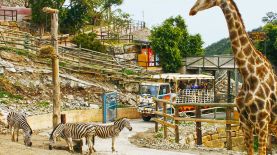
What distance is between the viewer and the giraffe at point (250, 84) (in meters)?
10.1

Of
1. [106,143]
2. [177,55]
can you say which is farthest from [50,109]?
[177,55]

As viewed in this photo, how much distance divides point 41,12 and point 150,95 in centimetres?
1588

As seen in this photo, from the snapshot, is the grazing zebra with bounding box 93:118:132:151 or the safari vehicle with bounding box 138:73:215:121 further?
the safari vehicle with bounding box 138:73:215:121

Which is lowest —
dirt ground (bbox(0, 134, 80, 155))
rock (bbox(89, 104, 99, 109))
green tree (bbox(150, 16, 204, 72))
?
dirt ground (bbox(0, 134, 80, 155))

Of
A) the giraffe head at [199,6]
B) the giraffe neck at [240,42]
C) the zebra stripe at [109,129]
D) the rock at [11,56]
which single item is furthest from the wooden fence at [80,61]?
the giraffe head at [199,6]

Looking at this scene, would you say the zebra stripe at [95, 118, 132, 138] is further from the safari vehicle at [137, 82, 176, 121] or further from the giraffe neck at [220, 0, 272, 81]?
the safari vehicle at [137, 82, 176, 121]

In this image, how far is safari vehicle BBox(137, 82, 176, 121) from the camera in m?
25.9

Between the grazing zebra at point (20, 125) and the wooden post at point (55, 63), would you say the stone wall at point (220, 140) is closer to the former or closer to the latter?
the wooden post at point (55, 63)

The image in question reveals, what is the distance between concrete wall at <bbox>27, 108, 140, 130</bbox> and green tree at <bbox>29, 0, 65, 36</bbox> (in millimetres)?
14279

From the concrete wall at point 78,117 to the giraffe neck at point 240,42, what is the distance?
12.3 metres

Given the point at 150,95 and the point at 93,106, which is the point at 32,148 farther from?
the point at 93,106

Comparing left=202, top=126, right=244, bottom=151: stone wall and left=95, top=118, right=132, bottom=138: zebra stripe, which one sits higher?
left=95, top=118, right=132, bottom=138: zebra stripe

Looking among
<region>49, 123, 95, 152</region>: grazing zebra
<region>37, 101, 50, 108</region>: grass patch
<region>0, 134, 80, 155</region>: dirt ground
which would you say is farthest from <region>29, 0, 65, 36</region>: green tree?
<region>49, 123, 95, 152</region>: grazing zebra

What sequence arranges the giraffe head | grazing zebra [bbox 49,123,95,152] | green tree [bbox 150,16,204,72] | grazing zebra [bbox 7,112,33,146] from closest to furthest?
the giraffe head
grazing zebra [bbox 49,123,95,152]
grazing zebra [bbox 7,112,33,146]
green tree [bbox 150,16,204,72]
